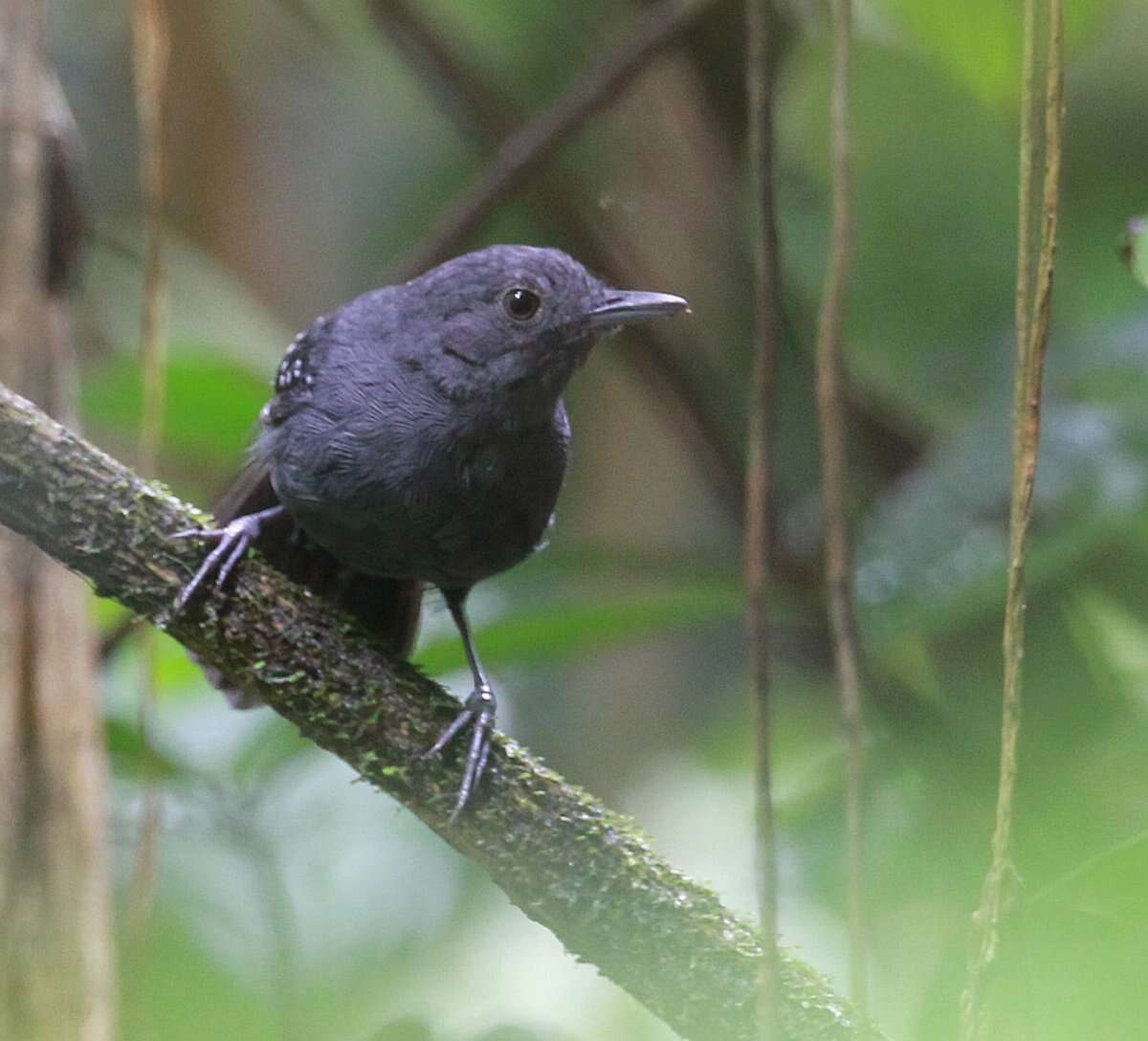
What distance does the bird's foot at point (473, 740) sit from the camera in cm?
261

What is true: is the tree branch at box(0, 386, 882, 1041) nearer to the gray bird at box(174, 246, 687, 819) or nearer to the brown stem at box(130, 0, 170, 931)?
the gray bird at box(174, 246, 687, 819)

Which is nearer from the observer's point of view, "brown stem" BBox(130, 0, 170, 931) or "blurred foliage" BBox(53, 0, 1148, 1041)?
"brown stem" BBox(130, 0, 170, 931)

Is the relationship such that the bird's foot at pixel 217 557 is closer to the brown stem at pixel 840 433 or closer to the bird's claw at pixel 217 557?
the bird's claw at pixel 217 557

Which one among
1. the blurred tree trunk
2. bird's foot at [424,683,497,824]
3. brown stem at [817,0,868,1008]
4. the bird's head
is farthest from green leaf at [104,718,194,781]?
brown stem at [817,0,868,1008]

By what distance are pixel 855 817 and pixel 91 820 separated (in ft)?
5.92

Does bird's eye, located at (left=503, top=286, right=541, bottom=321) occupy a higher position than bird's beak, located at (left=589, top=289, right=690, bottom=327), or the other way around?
bird's beak, located at (left=589, top=289, right=690, bottom=327)

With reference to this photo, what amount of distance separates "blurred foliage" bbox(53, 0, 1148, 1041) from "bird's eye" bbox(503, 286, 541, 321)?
0.83 meters

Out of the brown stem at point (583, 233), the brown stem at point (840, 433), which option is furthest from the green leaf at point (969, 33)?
the brown stem at point (840, 433)

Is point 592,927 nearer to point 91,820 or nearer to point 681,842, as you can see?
point 91,820

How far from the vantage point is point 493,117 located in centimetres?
573

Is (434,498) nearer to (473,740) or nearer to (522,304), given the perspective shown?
(522,304)

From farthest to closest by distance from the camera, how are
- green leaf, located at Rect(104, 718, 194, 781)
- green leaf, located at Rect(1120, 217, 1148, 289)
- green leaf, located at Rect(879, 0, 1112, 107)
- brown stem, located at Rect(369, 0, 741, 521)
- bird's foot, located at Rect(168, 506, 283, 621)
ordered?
brown stem, located at Rect(369, 0, 741, 521) → green leaf, located at Rect(879, 0, 1112, 107) → green leaf, located at Rect(104, 718, 194, 781) → bird's foot, located at Rect(168, 506, 283, 621) → green leaf, located at Rect(1120, 217, 1148, 289)

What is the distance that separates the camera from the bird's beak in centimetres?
319

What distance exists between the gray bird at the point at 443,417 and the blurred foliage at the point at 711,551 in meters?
0.53
